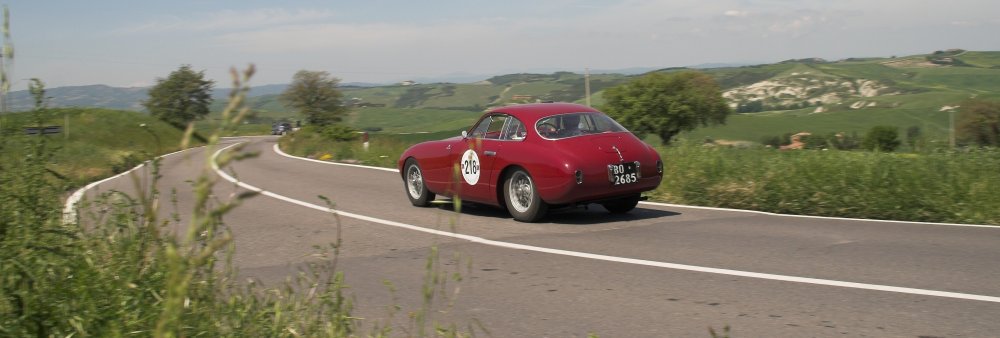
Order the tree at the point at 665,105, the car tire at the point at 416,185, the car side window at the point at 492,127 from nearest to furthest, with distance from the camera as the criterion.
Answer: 1. the car side window at the point at 492,127
2. the car tire at the point at 416,185
3. the tree at the point at 665,105

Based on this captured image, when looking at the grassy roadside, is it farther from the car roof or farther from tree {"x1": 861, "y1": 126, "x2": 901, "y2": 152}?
tree {"x1": 861, "y1": 126, "x2": 901, "y2": 152}

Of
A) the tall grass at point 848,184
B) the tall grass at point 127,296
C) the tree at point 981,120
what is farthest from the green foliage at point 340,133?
the tree at point 981,120

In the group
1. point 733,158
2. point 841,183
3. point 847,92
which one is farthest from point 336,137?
point 847,92

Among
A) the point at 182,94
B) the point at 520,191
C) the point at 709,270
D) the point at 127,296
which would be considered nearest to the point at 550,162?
the point at 520,191

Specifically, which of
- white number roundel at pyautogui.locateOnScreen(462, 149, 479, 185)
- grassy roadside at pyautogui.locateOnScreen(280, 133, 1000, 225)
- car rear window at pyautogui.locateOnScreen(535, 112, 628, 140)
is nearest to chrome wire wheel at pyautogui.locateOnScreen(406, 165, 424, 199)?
white number roundel at pyautogui.locateOnScreen(462, 149, 479, 185)

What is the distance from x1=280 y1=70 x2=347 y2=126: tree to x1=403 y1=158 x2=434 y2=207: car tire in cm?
7563

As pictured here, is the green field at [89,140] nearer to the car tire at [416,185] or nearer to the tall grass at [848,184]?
the car tire at [416,185]

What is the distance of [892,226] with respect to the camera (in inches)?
411

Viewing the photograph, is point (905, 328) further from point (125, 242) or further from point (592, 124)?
point (592, 124)

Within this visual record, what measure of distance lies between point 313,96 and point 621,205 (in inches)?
3142

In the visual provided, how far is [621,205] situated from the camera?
40.3ft

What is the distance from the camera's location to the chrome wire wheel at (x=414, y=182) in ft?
45.2

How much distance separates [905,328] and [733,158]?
9.01 m

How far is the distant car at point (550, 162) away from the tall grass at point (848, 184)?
6.35ft
